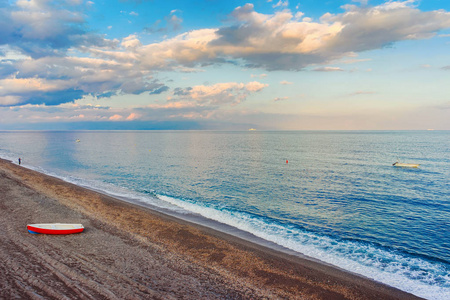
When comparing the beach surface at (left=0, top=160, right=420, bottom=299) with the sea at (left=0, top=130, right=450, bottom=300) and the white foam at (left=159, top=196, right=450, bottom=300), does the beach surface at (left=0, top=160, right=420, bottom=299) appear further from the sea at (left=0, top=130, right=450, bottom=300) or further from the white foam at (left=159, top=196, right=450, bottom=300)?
the sea at (left=0, top=130, right=450, bottom=300)

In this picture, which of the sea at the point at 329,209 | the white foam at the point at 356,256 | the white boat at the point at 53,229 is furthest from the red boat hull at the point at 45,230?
the white foam at the point at 356,256

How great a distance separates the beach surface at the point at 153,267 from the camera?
11.5 m

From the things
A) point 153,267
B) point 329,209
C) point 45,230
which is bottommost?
point 329,209

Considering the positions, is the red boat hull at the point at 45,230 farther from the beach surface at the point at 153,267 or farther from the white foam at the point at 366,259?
the white foam at the point at 366,259

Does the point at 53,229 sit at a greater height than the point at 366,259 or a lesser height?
greater

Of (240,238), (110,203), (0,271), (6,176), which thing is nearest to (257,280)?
(240,238)

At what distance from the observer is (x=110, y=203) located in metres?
26.9

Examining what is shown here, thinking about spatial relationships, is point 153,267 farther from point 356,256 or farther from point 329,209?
point 329,209

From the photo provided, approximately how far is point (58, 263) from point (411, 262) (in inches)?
817

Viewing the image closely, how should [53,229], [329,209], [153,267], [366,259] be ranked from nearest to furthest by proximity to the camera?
[153,267]
[366,259]
[53,229]
[329,209]

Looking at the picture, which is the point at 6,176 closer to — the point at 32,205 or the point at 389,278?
the point at 32,205

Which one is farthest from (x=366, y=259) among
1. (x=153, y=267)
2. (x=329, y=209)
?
(x=153, y=267)

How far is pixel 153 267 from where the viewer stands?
13703 mm

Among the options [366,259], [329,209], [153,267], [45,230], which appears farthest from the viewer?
[329,209]
